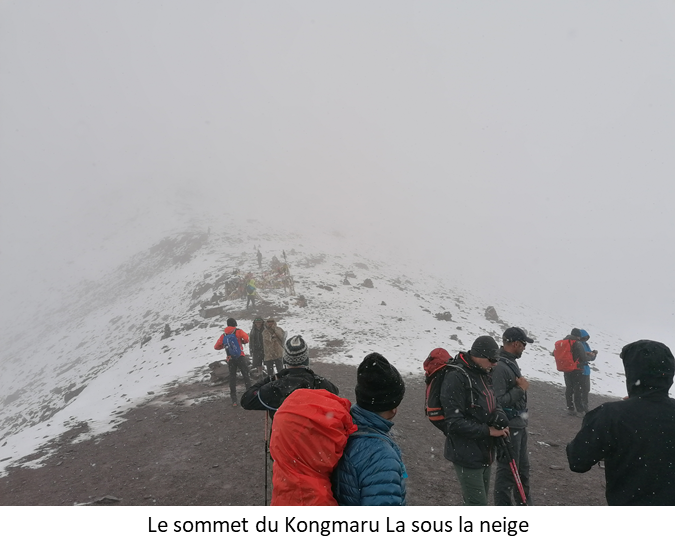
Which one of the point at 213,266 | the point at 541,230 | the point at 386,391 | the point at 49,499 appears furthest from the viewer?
the point at 541,230

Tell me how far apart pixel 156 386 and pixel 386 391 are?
38.4ft

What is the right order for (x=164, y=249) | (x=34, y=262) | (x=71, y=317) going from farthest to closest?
1. (x=34, y=262)
2. (x=164, y=249)
3. (x=71, y=317)

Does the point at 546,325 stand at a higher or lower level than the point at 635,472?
lower

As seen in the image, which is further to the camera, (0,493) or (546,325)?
(546,325)

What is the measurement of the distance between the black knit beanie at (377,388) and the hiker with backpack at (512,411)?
2598 mm

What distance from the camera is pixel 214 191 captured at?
79.5 meters

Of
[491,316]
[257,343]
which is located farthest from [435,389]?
[491,316]

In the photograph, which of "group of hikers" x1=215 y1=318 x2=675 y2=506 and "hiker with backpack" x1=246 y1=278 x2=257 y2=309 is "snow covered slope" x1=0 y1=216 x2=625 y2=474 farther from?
"group of hikers" x1=215 y1=318 x2=675 y2=506

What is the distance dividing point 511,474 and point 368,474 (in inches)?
135

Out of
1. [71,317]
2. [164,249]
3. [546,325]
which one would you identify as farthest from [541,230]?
[71,317]
